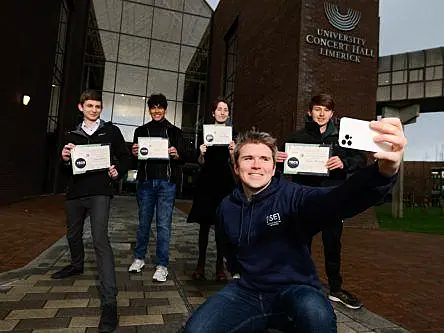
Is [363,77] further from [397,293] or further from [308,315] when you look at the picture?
[308,315]

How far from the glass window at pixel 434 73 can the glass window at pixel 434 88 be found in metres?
0.25

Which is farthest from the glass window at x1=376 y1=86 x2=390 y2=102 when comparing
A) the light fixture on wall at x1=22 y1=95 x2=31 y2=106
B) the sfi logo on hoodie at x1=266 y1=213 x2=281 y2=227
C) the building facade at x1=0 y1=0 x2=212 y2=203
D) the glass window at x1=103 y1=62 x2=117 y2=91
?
the sfi logo on hoodie at x1=266 y1=213 x2=281 y2=227

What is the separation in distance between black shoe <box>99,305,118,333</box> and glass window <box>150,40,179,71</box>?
25771mm

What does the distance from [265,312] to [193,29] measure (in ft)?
93.0

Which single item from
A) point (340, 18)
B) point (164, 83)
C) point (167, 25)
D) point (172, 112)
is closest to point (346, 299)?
point (340, 18)

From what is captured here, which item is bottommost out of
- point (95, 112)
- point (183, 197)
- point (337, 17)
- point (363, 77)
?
point (183, 197)

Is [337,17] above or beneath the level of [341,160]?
above

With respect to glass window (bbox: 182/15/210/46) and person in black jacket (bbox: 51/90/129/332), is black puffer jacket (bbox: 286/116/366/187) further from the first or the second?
glass window (bbox: 182/15/210/46)

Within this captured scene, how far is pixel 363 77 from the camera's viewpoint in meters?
12.1

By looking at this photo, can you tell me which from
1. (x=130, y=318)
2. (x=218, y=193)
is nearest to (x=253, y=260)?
(x=130, y=318)

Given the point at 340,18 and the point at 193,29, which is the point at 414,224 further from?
the point at 193,29

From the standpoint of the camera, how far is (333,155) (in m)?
3.44

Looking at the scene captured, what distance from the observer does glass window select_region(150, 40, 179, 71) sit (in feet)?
87.9

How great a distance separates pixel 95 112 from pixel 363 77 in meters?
10.8
